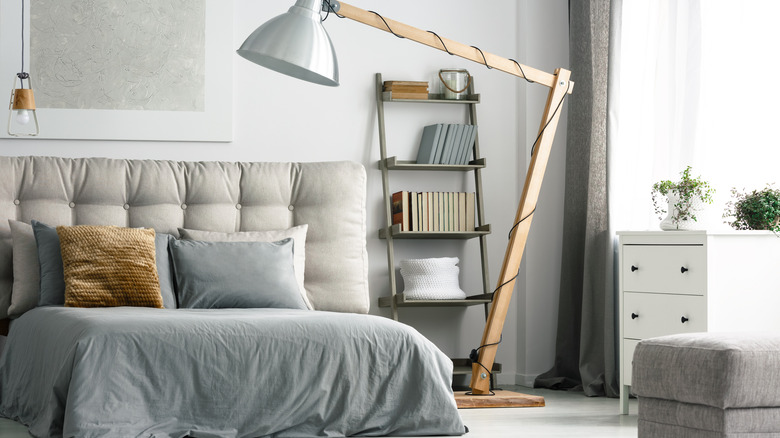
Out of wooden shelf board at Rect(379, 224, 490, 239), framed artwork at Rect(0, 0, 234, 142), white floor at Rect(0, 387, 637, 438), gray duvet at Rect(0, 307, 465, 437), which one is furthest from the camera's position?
wooden shelf board at Rect(379, 224, 490, 239)

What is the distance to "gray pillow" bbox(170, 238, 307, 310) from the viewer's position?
11.1 ft

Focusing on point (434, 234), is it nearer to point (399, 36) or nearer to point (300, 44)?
point (399, 36)

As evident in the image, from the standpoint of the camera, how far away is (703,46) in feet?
12.5

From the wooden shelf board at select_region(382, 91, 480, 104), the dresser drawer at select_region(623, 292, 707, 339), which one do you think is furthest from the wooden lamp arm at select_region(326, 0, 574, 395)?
the wooden shelf board at select_region(382, 91, 480, 104)

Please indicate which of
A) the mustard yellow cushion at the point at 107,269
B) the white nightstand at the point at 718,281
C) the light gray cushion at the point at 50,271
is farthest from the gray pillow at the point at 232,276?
the white nightstand at the point at 718,281

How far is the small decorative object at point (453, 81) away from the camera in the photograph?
14.5ft

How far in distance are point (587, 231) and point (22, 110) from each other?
2564 mm

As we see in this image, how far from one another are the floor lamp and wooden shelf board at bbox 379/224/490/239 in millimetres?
415

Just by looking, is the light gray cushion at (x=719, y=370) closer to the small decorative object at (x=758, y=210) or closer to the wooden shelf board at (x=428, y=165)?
the small decorative object at (x=758, y=210)

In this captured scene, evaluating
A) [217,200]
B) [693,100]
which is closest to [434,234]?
[217,200]

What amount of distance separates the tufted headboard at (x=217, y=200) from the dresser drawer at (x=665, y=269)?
1.13m

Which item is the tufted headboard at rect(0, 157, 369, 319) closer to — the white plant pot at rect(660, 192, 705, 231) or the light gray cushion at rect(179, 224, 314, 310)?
the light gray cushion at rect(179, 224, 314, 310)

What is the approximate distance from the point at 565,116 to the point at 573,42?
0.38 m

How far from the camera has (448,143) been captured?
14.2 ft
